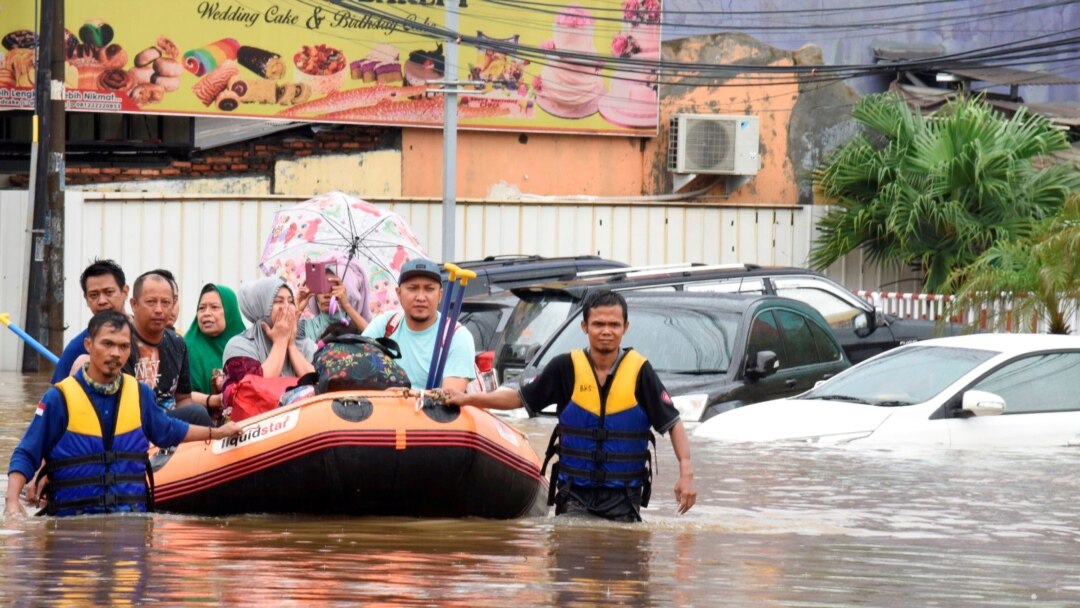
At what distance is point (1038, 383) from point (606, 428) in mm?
5389

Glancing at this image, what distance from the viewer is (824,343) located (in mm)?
15234

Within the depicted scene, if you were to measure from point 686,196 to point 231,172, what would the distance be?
7748 millimetres

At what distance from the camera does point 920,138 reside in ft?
90.0

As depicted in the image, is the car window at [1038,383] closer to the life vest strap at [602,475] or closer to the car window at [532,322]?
the car window at [532,322]

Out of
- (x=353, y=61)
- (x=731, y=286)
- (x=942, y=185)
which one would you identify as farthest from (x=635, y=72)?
(x=731, y=286)

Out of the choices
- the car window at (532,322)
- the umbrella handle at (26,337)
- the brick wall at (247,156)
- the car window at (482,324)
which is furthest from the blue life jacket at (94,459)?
the brick wall at (247,156)

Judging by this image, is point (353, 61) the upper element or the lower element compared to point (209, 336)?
upper

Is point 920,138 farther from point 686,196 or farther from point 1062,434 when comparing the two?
point 1062,434

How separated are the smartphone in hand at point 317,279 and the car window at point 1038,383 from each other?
433 cm

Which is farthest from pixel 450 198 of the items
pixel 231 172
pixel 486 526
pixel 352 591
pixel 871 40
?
pixel 352 591

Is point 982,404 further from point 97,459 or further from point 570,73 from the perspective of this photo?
point 570,73

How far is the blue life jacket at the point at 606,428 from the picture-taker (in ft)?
28.0

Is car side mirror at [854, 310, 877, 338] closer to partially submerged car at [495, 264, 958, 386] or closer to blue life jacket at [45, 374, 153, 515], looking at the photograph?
partially submerged car at [495, 264, 958, 386]

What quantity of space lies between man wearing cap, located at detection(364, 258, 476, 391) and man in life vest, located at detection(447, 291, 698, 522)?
1.61ft
